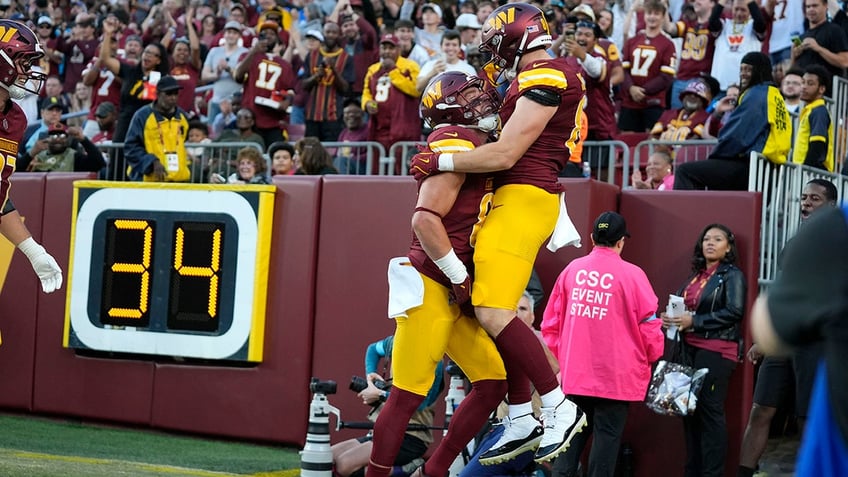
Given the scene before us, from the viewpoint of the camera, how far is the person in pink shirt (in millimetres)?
7773

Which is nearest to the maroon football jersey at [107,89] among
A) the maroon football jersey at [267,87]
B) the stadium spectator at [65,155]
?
the maroon football jersey at [267,87]

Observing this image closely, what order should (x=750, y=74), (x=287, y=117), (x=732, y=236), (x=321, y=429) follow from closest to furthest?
1. (x=321, y=429)
2. (x=732, y=236)
3. (x=750, y=74)
4. (x=287, y=117)

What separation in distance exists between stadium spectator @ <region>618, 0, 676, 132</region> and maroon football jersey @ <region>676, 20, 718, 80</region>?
1.65ft

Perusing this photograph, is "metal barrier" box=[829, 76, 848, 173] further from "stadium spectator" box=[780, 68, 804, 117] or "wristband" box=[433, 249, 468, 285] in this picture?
"wristband" box=[433, 249, 468, 285]

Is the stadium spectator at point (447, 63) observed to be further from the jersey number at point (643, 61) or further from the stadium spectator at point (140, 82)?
the stadium spectator at point (140, 82)

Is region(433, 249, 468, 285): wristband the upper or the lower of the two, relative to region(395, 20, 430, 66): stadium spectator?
lower

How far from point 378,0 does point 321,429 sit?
453 inches

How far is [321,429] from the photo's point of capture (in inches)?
242

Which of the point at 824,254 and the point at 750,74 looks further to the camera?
the point at 750,74

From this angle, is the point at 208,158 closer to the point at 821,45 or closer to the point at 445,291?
the point at 821,45

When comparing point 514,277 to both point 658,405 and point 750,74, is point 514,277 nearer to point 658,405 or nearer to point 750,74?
point 658,405

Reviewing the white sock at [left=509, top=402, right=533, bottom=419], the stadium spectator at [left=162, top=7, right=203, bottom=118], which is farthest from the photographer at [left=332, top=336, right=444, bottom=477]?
the stadium spectator at [left=162, top=7, right=203, bottom=118]

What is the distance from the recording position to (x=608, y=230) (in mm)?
7918

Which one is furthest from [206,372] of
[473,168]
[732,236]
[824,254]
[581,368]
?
[824,254]
